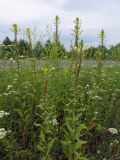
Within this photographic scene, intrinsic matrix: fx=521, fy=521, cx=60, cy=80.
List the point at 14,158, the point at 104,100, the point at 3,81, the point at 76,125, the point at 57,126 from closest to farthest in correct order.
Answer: the point at 76,125
the point at 14,158
the point at 57,126
the point at 104,100
the point at 3,81

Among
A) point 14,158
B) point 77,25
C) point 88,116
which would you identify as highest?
point 77,25

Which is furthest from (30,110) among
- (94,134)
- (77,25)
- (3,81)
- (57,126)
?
(3,81)

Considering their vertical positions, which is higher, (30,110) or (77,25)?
(77,25)

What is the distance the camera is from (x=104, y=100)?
7.16m

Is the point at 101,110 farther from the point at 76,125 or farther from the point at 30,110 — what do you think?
the point at 76,125

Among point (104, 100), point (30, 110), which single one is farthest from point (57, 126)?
point (104, 100)

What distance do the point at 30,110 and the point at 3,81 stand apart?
188cm

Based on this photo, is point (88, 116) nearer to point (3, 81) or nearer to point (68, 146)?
point (68, 146)

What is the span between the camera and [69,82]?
24.3 ft

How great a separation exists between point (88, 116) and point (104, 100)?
1014mm

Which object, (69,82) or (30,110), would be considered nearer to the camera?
(30,110)

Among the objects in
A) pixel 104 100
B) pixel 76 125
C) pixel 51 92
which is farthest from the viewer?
pixel 104 100

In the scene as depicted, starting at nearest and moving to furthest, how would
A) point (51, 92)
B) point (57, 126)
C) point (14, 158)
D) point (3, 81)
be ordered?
1. point (14, 158)
2. point (57, 126)
3. point (51, 92)
4. point (3, 81)

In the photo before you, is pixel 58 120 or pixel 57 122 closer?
pixel 57 122
